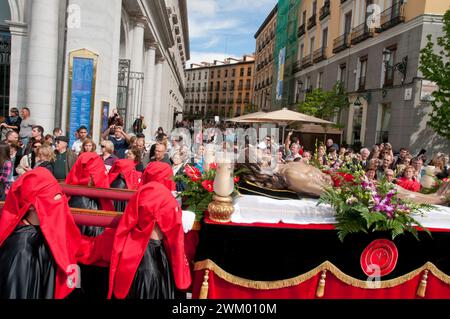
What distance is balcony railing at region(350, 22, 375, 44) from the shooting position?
20530 millimetres

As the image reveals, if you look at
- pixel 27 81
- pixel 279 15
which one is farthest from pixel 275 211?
pixel 279 15

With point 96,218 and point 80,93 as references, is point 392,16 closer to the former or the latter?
point 80,93

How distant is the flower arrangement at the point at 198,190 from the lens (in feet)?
12.0

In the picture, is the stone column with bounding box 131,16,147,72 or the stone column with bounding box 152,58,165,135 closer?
the stone column with bounding box 131,16,147,72

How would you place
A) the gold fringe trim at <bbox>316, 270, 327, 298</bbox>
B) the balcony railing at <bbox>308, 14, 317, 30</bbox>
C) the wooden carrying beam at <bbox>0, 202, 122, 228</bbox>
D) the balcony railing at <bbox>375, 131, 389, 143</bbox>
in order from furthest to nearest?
the balcony railing at <bbox>308, 14, 317, 30</bbox>, the balcony railing at <bbox>375, 131, 389, 143</bbox>, the gold fringe trim at <bbox>316, 270, 327, 298</bbox>, the wooden carrying beam at <bbox>0, 202, 122, 228</bbox>

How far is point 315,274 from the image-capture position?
3.53 m

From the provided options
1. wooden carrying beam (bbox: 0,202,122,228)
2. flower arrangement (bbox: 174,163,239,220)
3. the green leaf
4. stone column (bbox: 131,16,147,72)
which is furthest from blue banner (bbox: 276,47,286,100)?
wooden carrying beam (bbox: 0,202,122,228)

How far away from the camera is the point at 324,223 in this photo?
11.6ft

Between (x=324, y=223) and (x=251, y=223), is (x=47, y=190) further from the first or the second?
(x=324, y=223)

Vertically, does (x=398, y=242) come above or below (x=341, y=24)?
below

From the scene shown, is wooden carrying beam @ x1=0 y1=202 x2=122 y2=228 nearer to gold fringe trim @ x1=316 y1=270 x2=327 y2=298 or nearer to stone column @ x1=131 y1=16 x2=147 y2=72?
gold fringe trim @ x1=316 y1=270 x2=327 y2=298

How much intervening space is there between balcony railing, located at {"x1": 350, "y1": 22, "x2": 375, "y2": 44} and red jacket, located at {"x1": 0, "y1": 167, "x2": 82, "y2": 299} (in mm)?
21015
